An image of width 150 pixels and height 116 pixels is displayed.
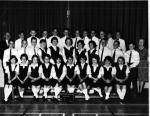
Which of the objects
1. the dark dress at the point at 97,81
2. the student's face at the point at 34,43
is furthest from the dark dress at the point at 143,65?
the student's face at the point at 34,43

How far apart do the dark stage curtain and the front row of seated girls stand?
1645 mm

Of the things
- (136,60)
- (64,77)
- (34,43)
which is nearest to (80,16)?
(34,43)

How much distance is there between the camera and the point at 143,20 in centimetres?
1016

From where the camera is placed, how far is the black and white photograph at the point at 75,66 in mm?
8367

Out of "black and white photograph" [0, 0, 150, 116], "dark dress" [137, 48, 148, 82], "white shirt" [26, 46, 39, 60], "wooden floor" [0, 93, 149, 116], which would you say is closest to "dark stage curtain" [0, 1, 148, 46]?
"black and white photograph" [0, 0, 150, 116]

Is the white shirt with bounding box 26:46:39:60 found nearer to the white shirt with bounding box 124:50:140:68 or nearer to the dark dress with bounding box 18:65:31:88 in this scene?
the dark dress with bounding box 18:65:31:88

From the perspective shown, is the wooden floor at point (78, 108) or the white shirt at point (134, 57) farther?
the white shirt at point (134, 57)

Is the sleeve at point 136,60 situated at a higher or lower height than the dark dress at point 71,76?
higher

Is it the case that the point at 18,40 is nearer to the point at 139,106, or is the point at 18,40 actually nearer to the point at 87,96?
the point at 87,96

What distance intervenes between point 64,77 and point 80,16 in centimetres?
219

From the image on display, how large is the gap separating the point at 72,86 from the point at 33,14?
251 cm

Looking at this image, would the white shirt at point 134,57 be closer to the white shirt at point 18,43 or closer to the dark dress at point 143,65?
the dark dress at point 143,65

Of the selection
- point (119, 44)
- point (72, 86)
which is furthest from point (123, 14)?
point (72, 86)

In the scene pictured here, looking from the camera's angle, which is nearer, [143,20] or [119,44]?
[119,44]
